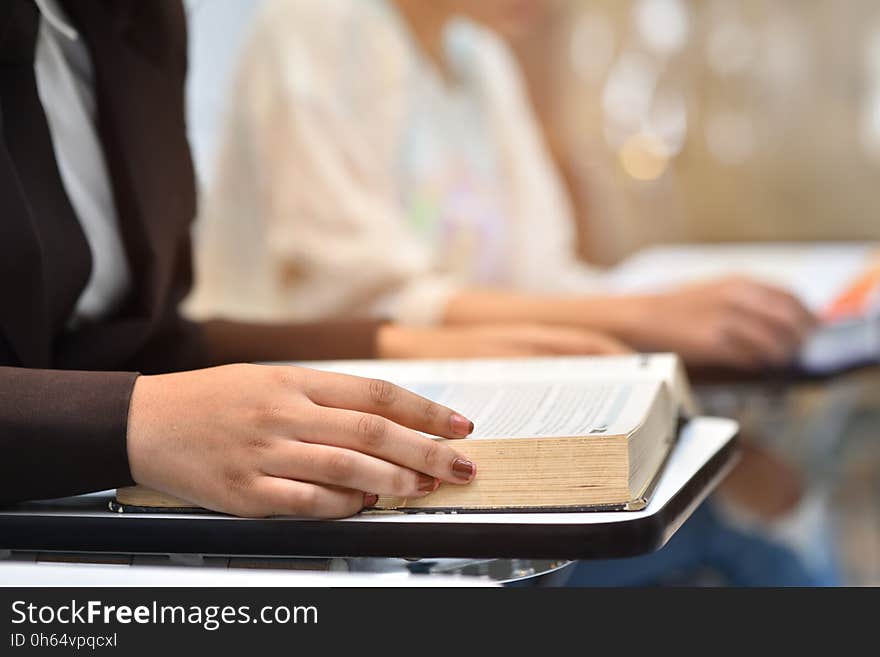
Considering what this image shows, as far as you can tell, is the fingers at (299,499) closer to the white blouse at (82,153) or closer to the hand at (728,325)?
the white blouse at (82,153)

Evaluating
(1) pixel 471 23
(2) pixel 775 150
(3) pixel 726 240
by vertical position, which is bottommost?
(3) pixel 726 240

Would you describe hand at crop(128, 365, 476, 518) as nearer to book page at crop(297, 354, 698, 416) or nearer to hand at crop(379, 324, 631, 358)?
book page at crop(297, 354, 698, 416)

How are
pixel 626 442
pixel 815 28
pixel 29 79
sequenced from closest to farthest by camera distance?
pixel 626 442 → pixel 29 79 → pixel 815 28

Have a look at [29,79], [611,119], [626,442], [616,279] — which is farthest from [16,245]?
[611,119]

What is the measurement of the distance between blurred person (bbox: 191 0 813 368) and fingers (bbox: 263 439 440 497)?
1.70 feet

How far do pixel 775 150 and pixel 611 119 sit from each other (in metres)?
0.24

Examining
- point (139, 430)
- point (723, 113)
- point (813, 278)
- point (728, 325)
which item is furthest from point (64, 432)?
point (723, 113)

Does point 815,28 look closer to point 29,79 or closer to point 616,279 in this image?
point 616,279

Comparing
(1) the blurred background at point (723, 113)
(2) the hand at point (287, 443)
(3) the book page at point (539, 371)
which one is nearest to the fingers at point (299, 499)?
(2) the hand at point (287, 443)

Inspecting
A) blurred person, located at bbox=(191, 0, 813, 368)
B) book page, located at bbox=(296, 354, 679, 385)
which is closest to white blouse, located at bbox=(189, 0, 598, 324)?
blurred person, located at bbox=(191, 0, 813, 368)

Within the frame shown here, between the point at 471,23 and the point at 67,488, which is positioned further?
the point at 471,23

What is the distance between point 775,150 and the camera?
1.56 meters

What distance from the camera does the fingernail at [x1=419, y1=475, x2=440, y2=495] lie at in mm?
316

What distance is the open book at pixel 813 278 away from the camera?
787 mm
